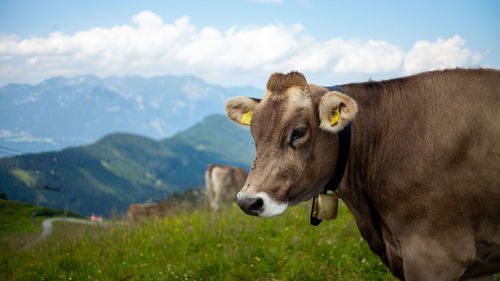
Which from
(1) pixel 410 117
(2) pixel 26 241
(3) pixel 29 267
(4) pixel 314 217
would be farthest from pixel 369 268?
(2) pixel 26 241

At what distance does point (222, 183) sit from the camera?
21.0 m

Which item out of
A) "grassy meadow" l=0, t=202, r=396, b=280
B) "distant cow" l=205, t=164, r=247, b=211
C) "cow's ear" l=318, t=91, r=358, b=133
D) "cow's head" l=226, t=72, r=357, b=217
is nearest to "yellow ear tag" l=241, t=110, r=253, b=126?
"cow's head" l=226, t=72, r=357, b=217

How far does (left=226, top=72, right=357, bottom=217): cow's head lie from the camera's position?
10.8 feet

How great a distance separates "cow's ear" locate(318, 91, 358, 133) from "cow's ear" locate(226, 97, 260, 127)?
2.98ft

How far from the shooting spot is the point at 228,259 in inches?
246

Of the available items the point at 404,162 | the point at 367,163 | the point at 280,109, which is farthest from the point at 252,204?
the point at 404,162

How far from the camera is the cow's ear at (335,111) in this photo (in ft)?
10.7

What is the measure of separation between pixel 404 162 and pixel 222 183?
17988 millimetres

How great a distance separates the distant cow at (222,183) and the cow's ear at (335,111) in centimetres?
1742

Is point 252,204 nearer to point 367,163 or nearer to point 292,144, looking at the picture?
point 292,144

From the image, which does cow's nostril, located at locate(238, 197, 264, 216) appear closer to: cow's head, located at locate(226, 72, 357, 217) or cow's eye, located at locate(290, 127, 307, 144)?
cow's head, located at locate(226, 72, 357, 217)

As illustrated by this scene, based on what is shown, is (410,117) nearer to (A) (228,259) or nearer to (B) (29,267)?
(A) (228,259)

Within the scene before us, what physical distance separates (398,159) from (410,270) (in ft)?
3.13

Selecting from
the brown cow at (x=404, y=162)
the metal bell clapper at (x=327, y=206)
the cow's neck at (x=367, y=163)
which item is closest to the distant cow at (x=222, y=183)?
the metal bell clapper at (x=327, y=206)
